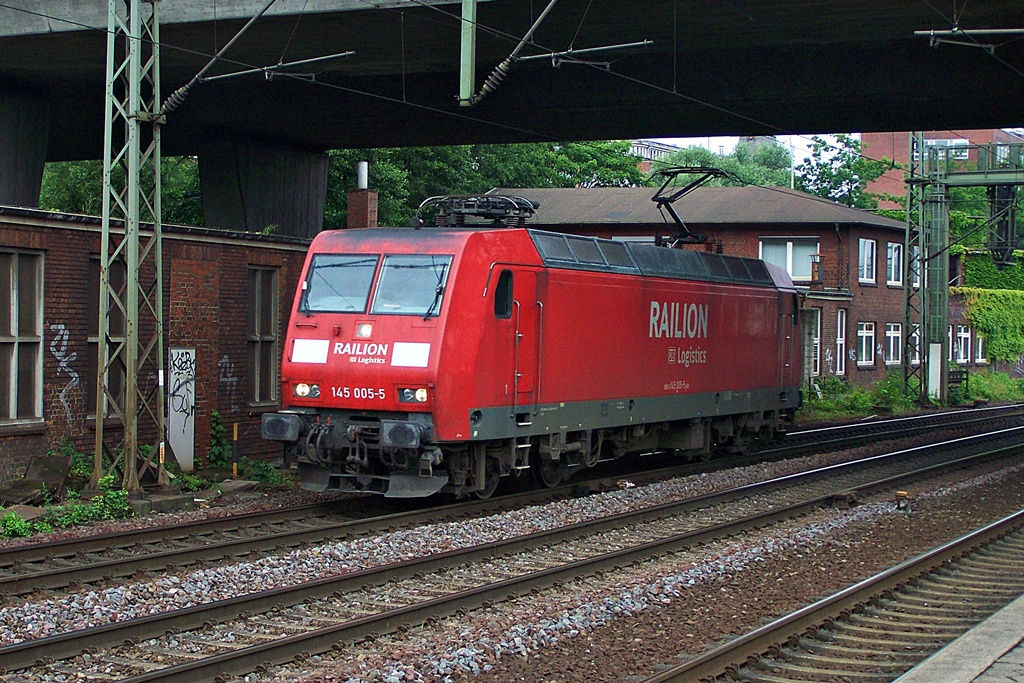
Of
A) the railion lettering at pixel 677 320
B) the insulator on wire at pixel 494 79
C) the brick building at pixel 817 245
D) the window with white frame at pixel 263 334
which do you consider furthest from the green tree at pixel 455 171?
the insulator on wire at pixel 494 79

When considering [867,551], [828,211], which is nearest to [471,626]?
[867,551]

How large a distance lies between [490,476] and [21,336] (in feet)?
19.3

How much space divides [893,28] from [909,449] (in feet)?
27.8

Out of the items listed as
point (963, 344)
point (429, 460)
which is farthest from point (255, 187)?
point (963, 344)

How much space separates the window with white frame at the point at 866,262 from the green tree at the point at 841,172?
2237 cm

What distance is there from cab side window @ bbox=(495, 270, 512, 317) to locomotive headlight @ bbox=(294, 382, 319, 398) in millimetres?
2190

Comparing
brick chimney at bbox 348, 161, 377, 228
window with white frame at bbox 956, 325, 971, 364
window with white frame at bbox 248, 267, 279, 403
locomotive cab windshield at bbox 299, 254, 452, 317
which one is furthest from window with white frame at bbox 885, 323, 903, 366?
locomotive cab windshield at bbox 299, 254, 452, 317

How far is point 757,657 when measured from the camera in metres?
7.74

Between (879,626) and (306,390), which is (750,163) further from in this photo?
(879,626)

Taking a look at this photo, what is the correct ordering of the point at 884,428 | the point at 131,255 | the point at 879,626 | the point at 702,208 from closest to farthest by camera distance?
the point at 879,626, the point at 131,255, the point at 884,428, the point at 702,208

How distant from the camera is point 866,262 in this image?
1624 inches

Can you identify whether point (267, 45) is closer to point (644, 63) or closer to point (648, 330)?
Answer: point (644, 63)

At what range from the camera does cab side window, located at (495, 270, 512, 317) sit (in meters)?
13.2

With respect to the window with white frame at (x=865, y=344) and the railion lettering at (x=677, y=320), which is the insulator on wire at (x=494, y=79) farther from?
the window with white frame at (x=865, y=344)
